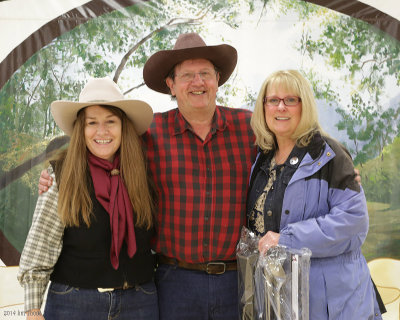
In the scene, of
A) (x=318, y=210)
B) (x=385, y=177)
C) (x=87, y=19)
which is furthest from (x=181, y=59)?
(x=385, y=177)

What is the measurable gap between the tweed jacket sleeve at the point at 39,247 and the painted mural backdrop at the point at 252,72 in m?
1.90

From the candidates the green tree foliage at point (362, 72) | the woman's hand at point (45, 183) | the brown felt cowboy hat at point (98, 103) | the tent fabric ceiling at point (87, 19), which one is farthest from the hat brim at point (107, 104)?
the green tree foliage at point (362, 72)

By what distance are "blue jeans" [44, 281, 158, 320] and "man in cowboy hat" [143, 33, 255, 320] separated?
365 mm

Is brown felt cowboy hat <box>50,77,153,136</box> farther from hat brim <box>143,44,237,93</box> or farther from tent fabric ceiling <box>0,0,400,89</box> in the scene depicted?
tent fabric ceiling <box>0,0,400,89</box>

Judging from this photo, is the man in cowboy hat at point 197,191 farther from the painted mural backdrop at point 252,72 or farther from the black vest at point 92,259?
the painted mural backdrop at point 252,72

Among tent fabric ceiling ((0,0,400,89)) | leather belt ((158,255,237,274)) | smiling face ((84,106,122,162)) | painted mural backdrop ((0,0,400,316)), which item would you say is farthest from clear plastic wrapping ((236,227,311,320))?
tent fabric ceiling ((0,0,400,89))

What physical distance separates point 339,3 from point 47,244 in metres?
3.22

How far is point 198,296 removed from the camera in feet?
6.97

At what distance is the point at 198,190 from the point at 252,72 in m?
1.82

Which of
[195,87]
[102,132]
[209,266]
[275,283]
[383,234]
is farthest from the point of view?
Answer: [383,234]

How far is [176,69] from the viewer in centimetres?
239

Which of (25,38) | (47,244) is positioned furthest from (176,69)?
(25,38)

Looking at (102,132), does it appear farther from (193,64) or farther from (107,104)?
(193,64)

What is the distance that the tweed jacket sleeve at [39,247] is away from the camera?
1768mm
